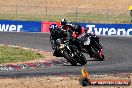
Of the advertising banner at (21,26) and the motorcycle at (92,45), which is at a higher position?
the motorcycle at (92,45)

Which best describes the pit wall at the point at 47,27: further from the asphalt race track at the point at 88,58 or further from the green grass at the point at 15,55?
the green grass at the point at 15,55

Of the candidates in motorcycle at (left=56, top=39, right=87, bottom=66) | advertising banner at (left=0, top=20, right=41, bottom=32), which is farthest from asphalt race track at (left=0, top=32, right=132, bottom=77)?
advertising banner at (left=0, top=20, right=41, bottom=32)

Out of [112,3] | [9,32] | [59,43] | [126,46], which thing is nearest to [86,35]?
[59,43]

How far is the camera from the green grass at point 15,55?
21031 millimetres

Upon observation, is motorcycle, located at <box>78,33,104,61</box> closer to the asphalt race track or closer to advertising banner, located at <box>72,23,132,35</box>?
the asphalt race track

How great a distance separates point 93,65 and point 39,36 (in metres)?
15.1

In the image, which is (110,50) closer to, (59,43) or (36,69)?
(59,43)

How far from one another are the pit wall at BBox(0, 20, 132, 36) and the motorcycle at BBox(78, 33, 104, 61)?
14479 millimetres

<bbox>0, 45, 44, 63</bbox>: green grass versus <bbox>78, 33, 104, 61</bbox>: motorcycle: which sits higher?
<bbox>78, 33, 104, 61</bbox>: motorcycle

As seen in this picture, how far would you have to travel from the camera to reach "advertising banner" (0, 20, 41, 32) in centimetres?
3866

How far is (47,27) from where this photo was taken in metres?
38.2

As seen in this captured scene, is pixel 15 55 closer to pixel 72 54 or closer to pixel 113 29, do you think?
pixel 72 54

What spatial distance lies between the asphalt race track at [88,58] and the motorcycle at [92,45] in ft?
0.96

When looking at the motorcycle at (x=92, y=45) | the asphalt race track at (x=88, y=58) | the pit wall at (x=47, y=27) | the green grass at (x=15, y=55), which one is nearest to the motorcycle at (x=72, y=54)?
the asphalt race track at (x=88, y=58)
